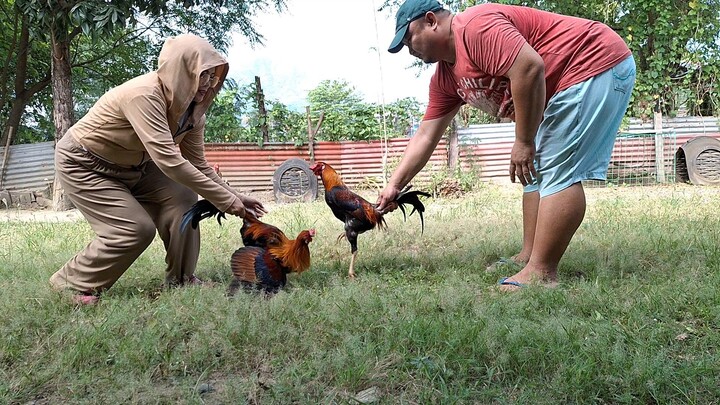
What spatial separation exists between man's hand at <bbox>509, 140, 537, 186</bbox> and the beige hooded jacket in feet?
5.63

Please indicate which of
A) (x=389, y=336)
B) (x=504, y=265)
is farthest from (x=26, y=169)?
(x=389, y=336)

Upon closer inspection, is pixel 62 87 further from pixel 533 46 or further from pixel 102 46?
pixel 533 46

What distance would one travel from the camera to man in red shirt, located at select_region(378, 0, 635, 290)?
3303 mm

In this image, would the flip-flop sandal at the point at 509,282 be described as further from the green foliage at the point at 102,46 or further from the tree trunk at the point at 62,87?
the tree trunk at the point at 62,87

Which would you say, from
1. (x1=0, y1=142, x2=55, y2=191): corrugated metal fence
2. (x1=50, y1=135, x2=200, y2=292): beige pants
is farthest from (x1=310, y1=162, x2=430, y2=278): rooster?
(x1=0, y1=142, x2=55, y2=191): corrugated metal fence

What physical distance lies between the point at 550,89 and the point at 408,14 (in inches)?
38.8

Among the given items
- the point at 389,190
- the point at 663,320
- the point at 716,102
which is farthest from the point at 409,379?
the point at 716,102

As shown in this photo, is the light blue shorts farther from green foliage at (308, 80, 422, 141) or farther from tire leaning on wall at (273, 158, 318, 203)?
green foliage at (308, 80, 422, 141)

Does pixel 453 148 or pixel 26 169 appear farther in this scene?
pixel 26 169

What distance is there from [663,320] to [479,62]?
5.43 feet

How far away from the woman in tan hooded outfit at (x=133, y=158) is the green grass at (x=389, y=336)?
0.87 feet

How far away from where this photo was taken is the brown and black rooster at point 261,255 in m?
3.55

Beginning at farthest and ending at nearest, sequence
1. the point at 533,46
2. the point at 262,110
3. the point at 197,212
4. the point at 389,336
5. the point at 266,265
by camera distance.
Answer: the point at 262,110, the point at 197,212, the point at 266,265, the point at 533,46, the point at 389,336

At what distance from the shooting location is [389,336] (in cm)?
263
